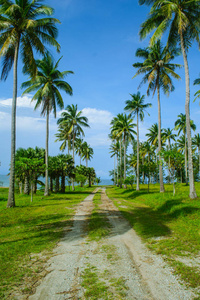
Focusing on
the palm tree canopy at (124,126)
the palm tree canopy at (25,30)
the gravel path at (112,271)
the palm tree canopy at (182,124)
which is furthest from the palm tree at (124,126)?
the gravel path at (112,271)

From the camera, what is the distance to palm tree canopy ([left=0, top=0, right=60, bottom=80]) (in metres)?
14.5

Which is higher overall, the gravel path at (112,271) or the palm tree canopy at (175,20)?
the palm tree canopy at (175,20)

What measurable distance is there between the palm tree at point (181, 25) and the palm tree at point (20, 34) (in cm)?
801

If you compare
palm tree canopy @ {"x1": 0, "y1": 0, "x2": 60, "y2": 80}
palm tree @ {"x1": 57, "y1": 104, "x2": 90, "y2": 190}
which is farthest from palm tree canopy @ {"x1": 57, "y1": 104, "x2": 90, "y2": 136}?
palm tree canopy @ {"x1": 0, "y1": 0, "x2": 60, "y2": 80}

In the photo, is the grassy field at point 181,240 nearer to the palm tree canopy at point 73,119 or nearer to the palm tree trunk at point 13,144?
the palm tree trunk at point 13,144

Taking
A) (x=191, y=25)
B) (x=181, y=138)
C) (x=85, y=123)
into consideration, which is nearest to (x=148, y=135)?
(x=181, y=138)

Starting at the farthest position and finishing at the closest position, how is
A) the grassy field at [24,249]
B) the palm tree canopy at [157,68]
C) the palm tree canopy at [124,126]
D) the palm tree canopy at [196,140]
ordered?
1. the palm tree canopy at [196,140]
2. the palm tree canopy at [124,126]
3. the palm tree canopy at [157,68]
4. the grassy field at [24,249]

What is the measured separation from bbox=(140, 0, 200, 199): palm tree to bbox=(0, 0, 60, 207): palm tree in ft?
26.3

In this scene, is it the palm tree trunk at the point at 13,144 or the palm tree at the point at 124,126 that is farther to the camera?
the palm tree at the point at 124,126

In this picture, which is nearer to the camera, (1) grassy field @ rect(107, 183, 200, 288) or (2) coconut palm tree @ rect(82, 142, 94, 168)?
(1) grassy field @ rect(107, 183, 200, 288)

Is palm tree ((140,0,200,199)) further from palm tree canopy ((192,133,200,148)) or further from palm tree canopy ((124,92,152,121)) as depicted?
palm tree canopy ((192,133,200,148))

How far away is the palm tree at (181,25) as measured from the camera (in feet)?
46.6

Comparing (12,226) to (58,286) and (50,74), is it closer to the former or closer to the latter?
(58,286)

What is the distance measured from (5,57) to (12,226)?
14.1 metres
